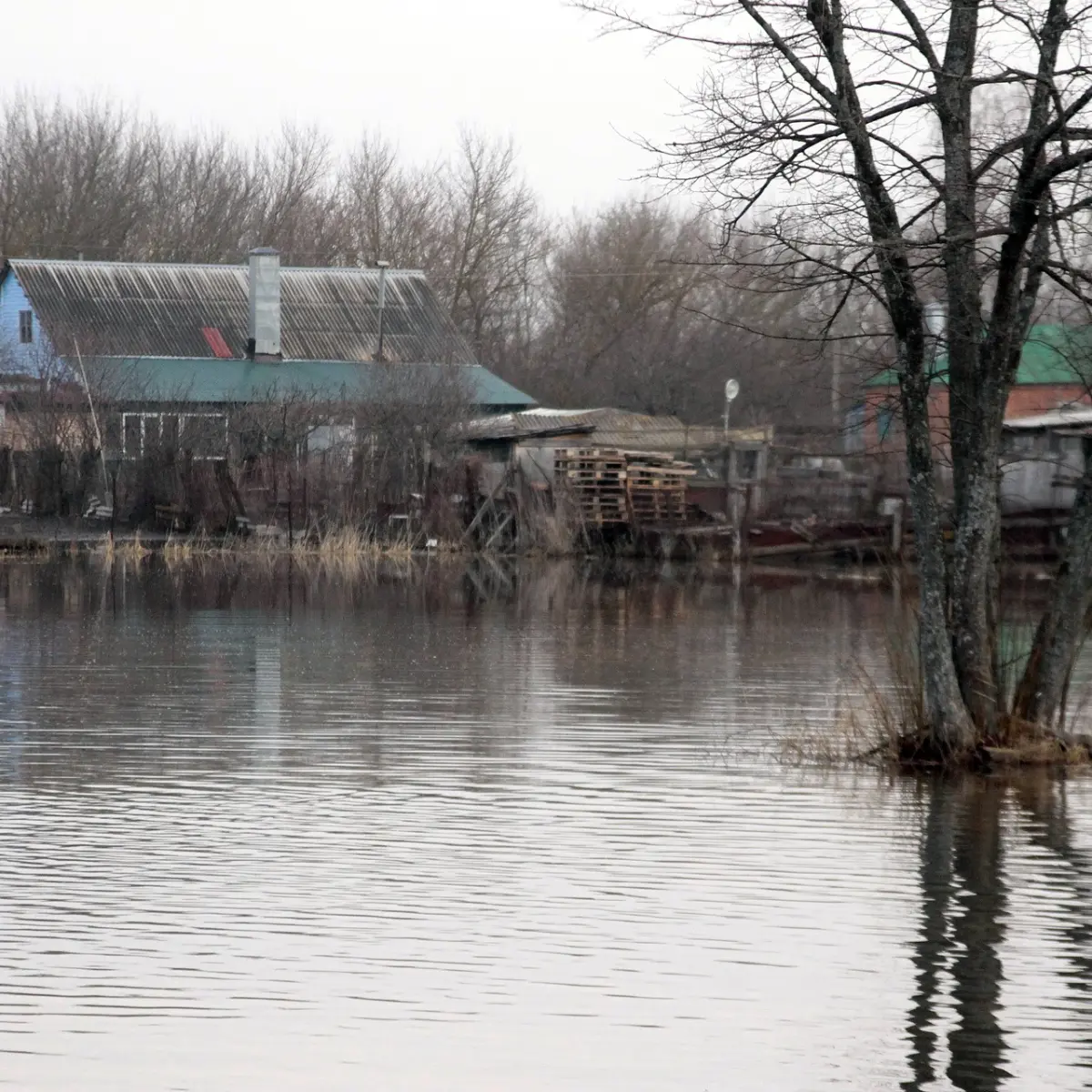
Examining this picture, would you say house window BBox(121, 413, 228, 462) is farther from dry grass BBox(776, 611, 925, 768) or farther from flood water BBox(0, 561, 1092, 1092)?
dry grass BBox(776, 611, 925, 768)

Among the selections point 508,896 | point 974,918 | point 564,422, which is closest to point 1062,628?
point 974,918

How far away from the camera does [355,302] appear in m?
53.9

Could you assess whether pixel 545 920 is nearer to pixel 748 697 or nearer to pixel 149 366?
pixel 748 697

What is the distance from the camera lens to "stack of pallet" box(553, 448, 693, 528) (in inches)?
1496

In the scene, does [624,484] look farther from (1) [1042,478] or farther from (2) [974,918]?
(2) [974,918]

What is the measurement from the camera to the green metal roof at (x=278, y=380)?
4106cm

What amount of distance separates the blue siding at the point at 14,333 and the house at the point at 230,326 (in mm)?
47

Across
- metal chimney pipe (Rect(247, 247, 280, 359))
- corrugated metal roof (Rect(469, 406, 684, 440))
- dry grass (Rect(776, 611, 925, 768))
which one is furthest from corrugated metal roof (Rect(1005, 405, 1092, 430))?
metal chimney pipe (Rect(247, 247, 280, 359))

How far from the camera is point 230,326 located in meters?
51.8

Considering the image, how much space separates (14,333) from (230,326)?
6.13m

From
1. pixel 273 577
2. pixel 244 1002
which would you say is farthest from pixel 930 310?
pixel 273 577

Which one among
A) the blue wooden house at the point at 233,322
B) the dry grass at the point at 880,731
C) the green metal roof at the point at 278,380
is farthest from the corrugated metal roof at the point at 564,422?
the dry grass at the point at 880,731

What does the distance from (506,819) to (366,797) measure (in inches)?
39.8

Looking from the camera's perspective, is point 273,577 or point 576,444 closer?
point 273,577
